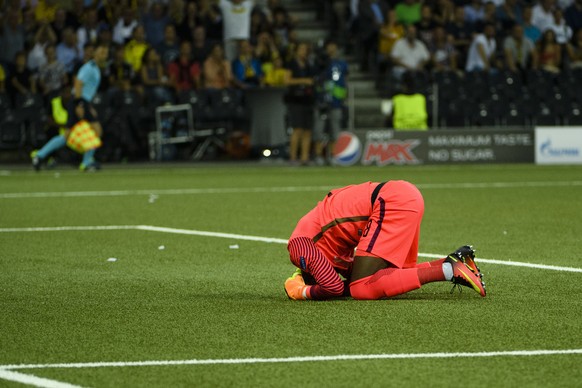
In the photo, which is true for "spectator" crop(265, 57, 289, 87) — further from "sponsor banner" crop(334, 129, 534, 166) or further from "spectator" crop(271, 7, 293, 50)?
"sponsor banner" crop(334, 129, 534, 166)

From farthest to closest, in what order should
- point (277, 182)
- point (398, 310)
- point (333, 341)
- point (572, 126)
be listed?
1. point (572, 126)
2. point (277, 182)
3. point (398, 310)
4. point (333, 341)

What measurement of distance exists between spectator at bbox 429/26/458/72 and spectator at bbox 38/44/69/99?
24.5ft

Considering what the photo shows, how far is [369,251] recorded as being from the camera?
7.54m

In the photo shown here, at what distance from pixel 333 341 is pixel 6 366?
1.54 meters

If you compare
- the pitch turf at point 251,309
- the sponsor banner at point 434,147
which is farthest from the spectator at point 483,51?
the pitch turf at point 251,309

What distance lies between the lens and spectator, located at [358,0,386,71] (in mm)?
26953

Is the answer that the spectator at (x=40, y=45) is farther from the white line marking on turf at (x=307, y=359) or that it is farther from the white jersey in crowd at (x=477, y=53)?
the white line marking on turf at (x=307, y=359)

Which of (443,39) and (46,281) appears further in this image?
(443,39)

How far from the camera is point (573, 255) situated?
9.97m

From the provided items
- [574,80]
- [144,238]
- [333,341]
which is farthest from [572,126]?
[333,341]

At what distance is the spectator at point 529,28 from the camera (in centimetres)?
2775

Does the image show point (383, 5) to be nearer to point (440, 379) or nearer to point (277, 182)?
point (277, 182)

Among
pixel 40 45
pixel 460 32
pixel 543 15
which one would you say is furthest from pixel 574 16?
pixel 40 45

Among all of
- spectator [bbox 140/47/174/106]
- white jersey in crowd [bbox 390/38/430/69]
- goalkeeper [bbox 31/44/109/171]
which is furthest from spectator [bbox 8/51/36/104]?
white jersey in crowd [bbox 390/38/430/69]
